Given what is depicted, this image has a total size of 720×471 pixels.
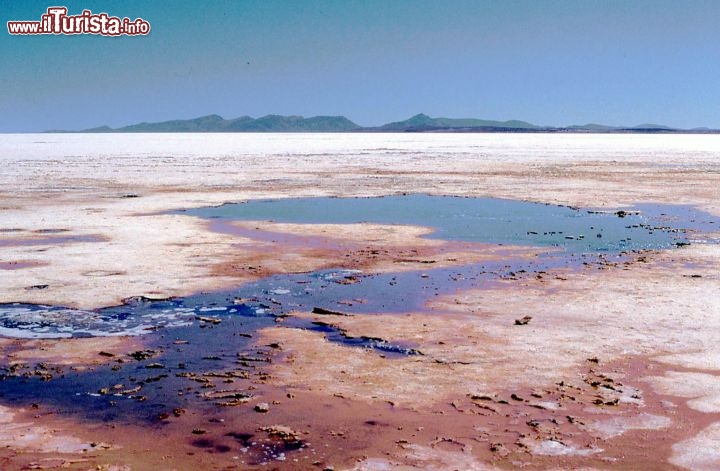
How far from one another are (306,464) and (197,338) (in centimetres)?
366

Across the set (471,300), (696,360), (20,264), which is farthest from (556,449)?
(20,264)

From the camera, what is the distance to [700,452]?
231 inches

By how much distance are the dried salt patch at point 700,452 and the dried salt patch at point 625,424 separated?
33 cm

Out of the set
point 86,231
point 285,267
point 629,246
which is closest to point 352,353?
point 285,267

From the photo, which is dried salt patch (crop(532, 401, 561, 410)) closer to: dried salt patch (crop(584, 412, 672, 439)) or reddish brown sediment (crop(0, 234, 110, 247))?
dried salt patch (crop(584, 412, 672, 439))

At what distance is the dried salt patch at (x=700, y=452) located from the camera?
18.6 feet

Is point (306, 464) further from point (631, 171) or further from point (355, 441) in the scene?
point (631, 171)

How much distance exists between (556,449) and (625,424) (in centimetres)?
89

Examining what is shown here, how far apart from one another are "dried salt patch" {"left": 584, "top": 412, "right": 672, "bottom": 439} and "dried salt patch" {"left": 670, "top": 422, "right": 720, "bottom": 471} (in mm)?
330

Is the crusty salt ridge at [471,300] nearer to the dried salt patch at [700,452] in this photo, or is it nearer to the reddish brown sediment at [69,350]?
the dried salt patch at [700,452]

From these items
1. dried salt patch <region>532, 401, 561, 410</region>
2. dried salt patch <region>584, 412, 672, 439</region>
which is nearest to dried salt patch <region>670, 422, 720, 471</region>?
dried salt patch <region>584, 412, 672, 439</region>

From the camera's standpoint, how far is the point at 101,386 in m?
7.29

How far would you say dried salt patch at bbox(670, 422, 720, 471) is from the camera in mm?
5656

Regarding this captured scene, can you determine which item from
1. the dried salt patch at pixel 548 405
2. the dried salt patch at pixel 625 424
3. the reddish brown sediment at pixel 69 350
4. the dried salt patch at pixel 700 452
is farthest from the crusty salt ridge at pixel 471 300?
the reddish brown sediment at pixel 69 350
